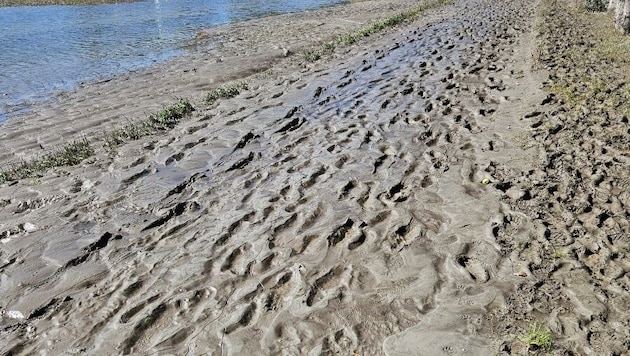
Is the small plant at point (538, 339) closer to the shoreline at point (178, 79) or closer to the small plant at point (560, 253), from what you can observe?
the small plant at point (560, 253)

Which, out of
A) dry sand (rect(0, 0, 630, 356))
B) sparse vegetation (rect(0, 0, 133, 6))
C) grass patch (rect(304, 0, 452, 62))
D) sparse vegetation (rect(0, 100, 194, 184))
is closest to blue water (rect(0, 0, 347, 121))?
sparse vegetation (rect(0, 0, 133, 6))

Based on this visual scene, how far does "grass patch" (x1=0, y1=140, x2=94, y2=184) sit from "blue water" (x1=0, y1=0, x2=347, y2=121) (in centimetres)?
510

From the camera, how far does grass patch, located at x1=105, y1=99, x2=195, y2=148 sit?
11234mm

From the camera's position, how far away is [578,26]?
795 inches

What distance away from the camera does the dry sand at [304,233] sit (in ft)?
16.8

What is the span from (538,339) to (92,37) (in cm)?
2972

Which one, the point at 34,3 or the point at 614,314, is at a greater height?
the point at 34,3

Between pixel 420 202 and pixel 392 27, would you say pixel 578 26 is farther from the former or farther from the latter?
pixel 420 202

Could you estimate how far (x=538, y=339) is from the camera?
463 cm

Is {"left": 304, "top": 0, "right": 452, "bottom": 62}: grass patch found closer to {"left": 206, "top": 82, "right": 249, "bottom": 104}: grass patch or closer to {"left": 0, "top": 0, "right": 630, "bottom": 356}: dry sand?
{"left": 206, "top": 82, "right": 249, "bottom": 104}: grass patch

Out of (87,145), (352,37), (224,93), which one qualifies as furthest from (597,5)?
(87,145)

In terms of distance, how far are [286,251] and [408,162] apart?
3.47 meters

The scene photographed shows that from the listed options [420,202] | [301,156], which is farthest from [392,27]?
[420,202]

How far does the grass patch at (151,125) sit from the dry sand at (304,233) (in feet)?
1.51
